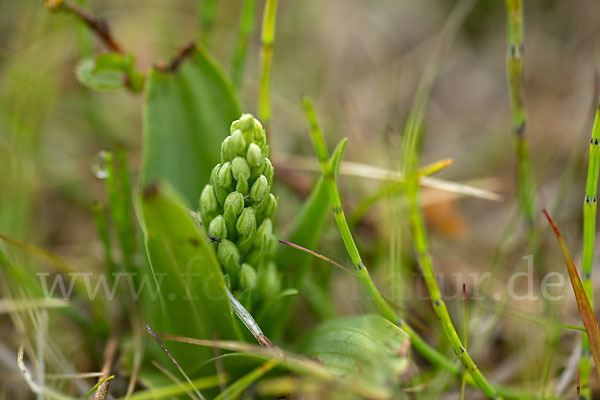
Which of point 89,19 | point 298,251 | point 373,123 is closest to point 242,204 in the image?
point 298,251

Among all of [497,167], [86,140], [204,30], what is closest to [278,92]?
[204,30]

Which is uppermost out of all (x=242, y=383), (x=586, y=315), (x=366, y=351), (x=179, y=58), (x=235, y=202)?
(x=179, y=58)

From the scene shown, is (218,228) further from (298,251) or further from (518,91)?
(518,91)

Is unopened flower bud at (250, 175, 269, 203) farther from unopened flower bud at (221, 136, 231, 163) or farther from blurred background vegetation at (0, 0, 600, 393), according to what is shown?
blurred background vegetation at (0, 0, 600, 393)

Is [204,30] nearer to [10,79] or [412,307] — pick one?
[10,79]

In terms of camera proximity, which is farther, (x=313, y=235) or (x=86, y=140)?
(x=86, y=140)
